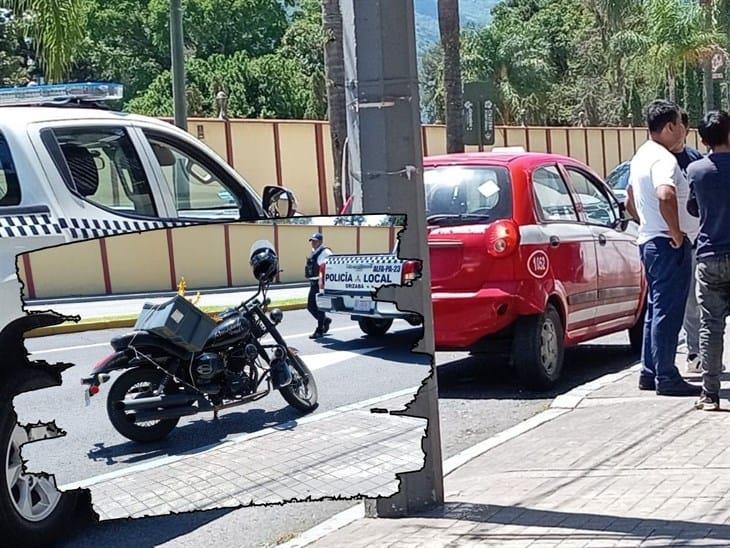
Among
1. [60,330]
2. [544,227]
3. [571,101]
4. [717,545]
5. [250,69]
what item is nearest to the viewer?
[60,330]

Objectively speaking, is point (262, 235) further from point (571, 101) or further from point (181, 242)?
point (571, 101)

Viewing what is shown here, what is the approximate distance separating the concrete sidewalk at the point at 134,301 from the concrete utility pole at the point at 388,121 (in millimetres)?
916

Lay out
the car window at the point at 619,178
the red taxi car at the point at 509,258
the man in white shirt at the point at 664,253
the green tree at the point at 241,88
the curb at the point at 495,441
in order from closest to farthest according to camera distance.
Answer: the curb at the point at 495,441 < the man in white shirt at the point at 664,253 < the red taxi car at the point at 509,258 < the car window at the point at 619,178 < the green tree at the point at 241,88

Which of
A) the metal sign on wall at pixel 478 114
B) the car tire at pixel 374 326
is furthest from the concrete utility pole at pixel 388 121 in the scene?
the metal sign on wall at pixel 478 114

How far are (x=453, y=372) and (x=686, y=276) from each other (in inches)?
97.2

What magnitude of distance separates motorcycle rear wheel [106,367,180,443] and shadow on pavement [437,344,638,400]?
15.2 ft

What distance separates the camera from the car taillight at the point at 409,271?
4.37m

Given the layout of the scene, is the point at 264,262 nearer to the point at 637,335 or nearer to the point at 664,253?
the point at 664,253

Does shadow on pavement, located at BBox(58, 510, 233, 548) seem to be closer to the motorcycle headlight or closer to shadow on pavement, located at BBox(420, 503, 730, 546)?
shadow on pavement, located at BBox(420, 503, 730, 546)

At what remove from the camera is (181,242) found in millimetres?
3938

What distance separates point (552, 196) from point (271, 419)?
492 centimetres

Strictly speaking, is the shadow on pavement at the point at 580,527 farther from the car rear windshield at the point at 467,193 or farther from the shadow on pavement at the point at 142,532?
the car rear windshield at the point at 467,193

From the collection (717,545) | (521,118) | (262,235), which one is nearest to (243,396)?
(262,235)

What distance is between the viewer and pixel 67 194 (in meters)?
4.53
